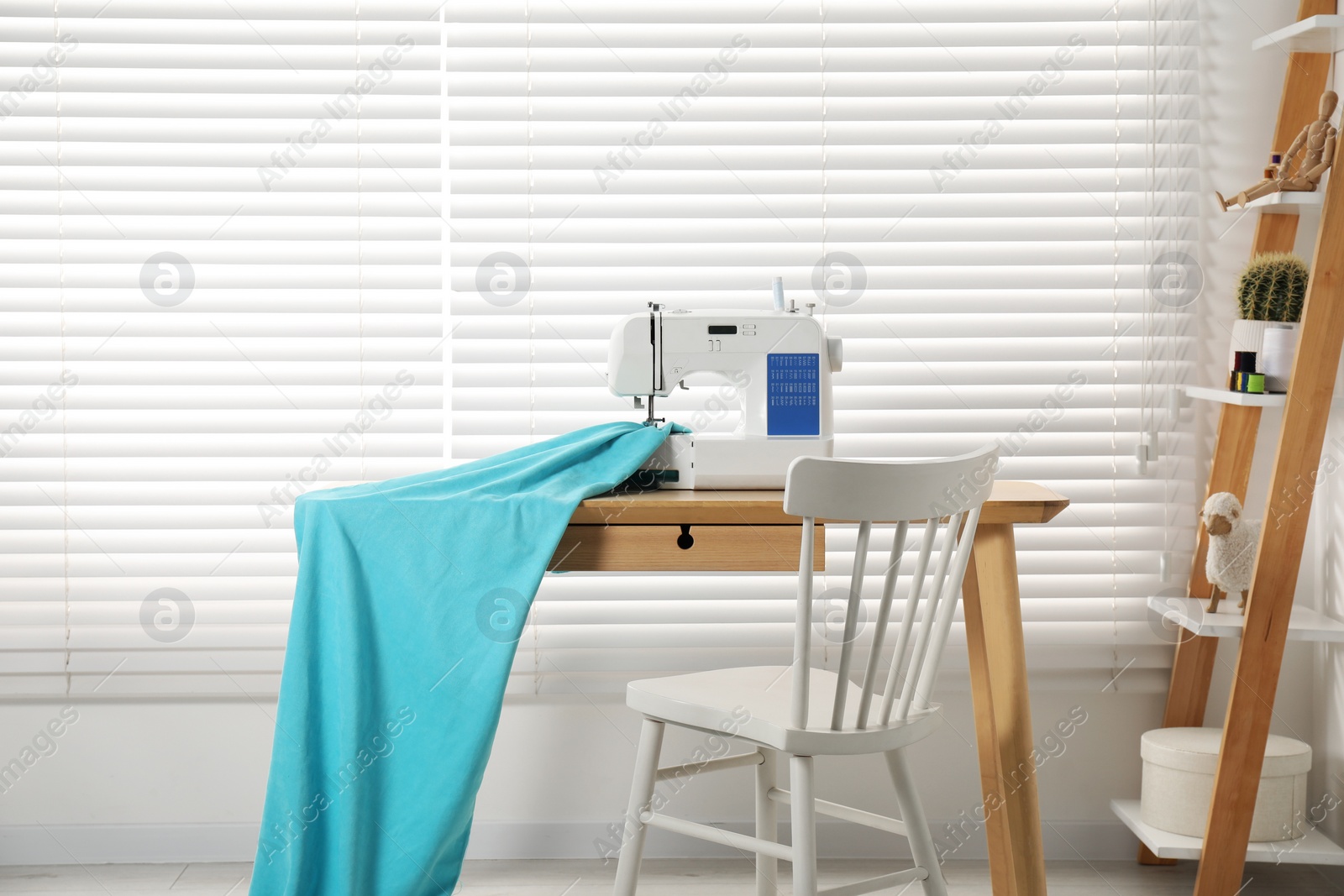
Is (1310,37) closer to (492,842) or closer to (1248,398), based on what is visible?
(1248,398)

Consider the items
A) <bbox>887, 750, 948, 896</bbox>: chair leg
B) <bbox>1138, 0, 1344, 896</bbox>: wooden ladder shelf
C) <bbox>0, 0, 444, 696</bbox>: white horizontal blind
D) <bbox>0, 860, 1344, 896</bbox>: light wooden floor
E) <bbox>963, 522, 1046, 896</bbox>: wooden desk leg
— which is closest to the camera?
<bbox>887, 750, 948, 896</bbox>: chair leg

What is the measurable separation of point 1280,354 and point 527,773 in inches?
70.8

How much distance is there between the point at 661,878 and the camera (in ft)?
7.19

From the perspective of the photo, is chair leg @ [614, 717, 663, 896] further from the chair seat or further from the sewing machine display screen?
the sewing machine display screen

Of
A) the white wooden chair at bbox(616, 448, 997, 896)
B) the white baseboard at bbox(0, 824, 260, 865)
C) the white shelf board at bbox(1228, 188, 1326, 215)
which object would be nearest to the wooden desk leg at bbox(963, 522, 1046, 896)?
the white wooden chair at bbox(616, 448, 997, 896)

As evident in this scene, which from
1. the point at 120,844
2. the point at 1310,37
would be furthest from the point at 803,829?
the point at 1310,37

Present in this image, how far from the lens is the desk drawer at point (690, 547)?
5.40 feet

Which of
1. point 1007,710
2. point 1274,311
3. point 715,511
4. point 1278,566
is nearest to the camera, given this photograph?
point 715,511

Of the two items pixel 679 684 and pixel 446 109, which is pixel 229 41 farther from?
pixel 679 684

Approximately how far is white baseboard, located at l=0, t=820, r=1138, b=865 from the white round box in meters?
0.29

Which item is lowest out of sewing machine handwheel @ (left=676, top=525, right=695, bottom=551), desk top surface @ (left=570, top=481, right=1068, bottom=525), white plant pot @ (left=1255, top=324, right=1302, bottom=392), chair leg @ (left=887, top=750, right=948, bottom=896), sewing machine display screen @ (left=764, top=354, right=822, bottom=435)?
chair leg @ (left=887, top=750, right=948, bottom=896)

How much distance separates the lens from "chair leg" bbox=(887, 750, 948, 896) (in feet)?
5.06

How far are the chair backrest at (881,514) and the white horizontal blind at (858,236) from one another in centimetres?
82

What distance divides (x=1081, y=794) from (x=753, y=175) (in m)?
1.57
